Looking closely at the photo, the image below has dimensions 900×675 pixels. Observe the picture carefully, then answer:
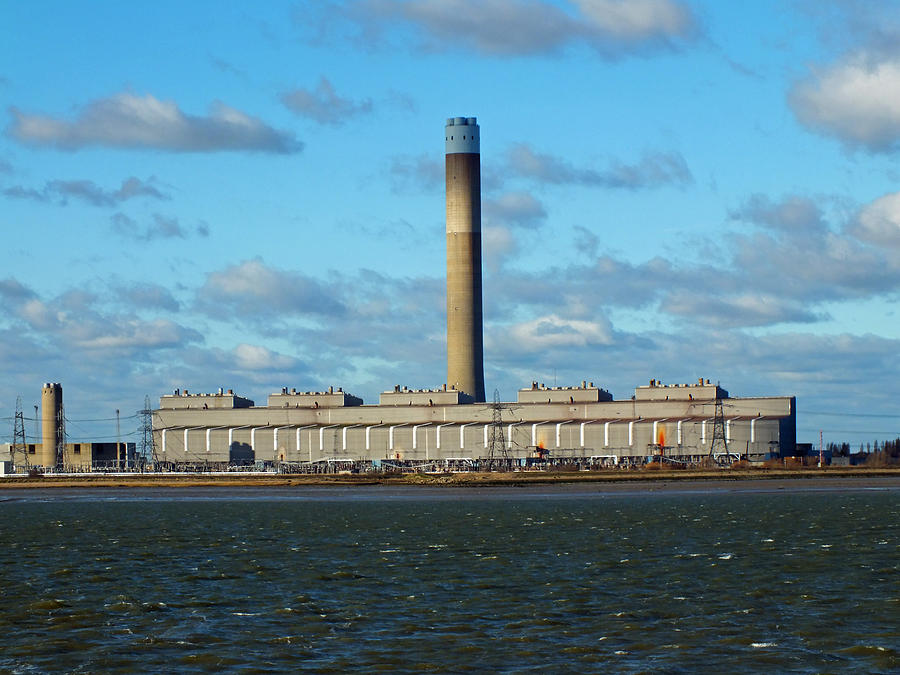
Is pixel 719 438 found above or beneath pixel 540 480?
above

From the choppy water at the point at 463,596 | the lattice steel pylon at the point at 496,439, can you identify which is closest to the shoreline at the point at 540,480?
the lattice steel pylon at the point at 496,439

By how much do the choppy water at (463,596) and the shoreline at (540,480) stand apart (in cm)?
7029

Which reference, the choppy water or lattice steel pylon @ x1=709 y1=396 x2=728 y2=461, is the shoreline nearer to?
lattice steel pylon @ x1=709 y1=396 x2=728 y2=461

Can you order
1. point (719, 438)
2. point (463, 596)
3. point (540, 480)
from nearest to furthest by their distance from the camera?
point (463, 596)
point (540, 480)
point (719, 438)

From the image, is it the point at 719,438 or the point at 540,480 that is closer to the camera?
the point at 540,480

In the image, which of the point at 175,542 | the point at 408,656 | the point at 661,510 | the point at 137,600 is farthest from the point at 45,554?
the point at 661,510

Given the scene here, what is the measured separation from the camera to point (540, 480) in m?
159

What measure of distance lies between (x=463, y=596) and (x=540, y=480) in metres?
120

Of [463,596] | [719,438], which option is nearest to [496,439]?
[719,438]

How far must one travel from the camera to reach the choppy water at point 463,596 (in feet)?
97.2

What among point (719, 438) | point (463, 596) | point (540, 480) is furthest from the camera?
point (719, 438)

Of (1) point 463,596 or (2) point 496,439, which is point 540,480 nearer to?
(2) point 496,439

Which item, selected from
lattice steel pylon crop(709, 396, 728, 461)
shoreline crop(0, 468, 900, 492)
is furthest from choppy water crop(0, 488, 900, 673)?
lattice steel pylon crop(709, 396, 728, 461)

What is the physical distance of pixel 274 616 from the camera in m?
36.3
